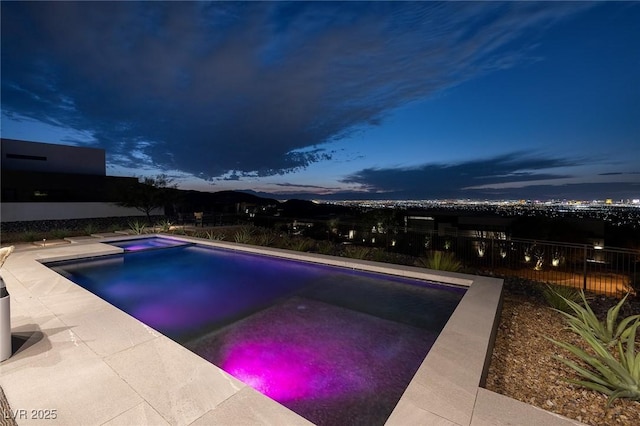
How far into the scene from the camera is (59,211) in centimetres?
1619

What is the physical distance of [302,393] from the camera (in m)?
2.42

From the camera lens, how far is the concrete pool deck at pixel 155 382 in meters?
1.71

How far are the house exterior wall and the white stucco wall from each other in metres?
3.94

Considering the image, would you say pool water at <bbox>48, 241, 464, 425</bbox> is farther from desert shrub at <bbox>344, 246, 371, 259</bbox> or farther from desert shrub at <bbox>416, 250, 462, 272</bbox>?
desert shrub at <bbox>344, 246, 371, 259</bbox>

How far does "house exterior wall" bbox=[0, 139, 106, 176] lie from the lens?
17.2m

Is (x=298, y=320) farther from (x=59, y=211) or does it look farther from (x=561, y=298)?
(x=59, y=211)

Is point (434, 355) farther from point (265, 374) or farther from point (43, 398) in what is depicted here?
point (43, 398)

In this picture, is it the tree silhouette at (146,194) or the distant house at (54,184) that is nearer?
the distant house at (54,184)

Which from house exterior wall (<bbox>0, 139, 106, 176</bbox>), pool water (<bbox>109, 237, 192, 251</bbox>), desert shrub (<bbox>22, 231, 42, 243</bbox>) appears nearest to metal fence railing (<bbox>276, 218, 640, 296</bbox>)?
pool water (<bbox>109, 237, 192, 251</bbox>)

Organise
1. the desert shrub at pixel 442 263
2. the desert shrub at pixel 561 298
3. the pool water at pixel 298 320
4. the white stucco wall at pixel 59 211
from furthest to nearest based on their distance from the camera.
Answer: the white stucco wall at pixel 59 211
the desert shrub at pixel 442 263
the desert shrub at pixel 561 298
the pool water at pixel 298 320

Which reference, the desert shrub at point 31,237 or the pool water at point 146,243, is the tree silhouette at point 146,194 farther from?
the pool water at point 146,243

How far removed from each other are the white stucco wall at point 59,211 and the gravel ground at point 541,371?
67.5 feet

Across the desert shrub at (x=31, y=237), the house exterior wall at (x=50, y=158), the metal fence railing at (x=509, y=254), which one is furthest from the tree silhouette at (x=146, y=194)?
the metal fence railing at (x=509, y=254)

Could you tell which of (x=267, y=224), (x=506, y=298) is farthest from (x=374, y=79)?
(x=506, y=298)
